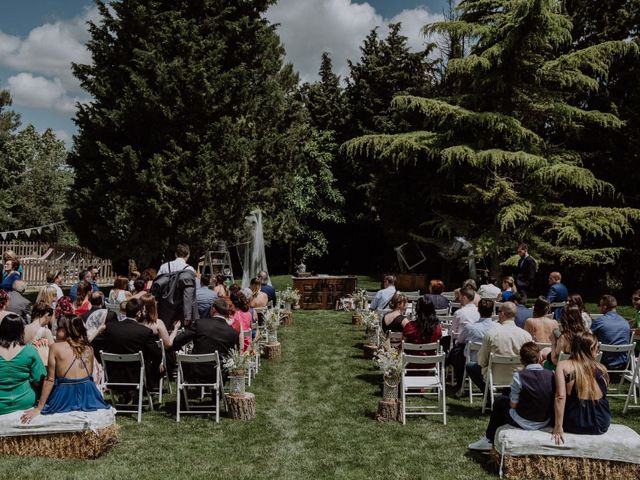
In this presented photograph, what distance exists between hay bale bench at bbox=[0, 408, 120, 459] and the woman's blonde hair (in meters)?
4.66

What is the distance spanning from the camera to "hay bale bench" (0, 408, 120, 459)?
6031mm

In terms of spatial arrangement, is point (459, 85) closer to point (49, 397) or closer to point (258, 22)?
point (258, 22)

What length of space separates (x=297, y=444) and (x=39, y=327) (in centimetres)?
349

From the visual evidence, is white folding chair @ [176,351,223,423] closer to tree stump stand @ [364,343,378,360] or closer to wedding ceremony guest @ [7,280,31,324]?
wedding ceremony guest @ [7,280,31,324]

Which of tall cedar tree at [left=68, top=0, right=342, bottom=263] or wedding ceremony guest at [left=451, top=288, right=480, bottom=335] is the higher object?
tall cedar tree at [left=68, top=0, right=342, bottom=263]

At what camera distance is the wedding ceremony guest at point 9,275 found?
408 inches

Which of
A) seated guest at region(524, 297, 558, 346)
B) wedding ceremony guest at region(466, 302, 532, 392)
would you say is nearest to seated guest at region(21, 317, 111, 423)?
wedding ceremony guest at region(466, 302, 532, 392)

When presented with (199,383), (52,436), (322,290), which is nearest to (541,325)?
(199,383)

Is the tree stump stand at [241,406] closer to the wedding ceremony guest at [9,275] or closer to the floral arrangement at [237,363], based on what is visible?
the floral arrangement at [237,363]

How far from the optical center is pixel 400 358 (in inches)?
293

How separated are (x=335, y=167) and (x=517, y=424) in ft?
89.4

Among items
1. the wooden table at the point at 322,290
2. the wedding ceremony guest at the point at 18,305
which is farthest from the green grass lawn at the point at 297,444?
the wooden table at the point at 322,290

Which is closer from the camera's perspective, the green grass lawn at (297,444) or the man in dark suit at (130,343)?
the green grass lawn at (297,444)

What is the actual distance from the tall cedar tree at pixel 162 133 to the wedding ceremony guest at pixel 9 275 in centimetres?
760
